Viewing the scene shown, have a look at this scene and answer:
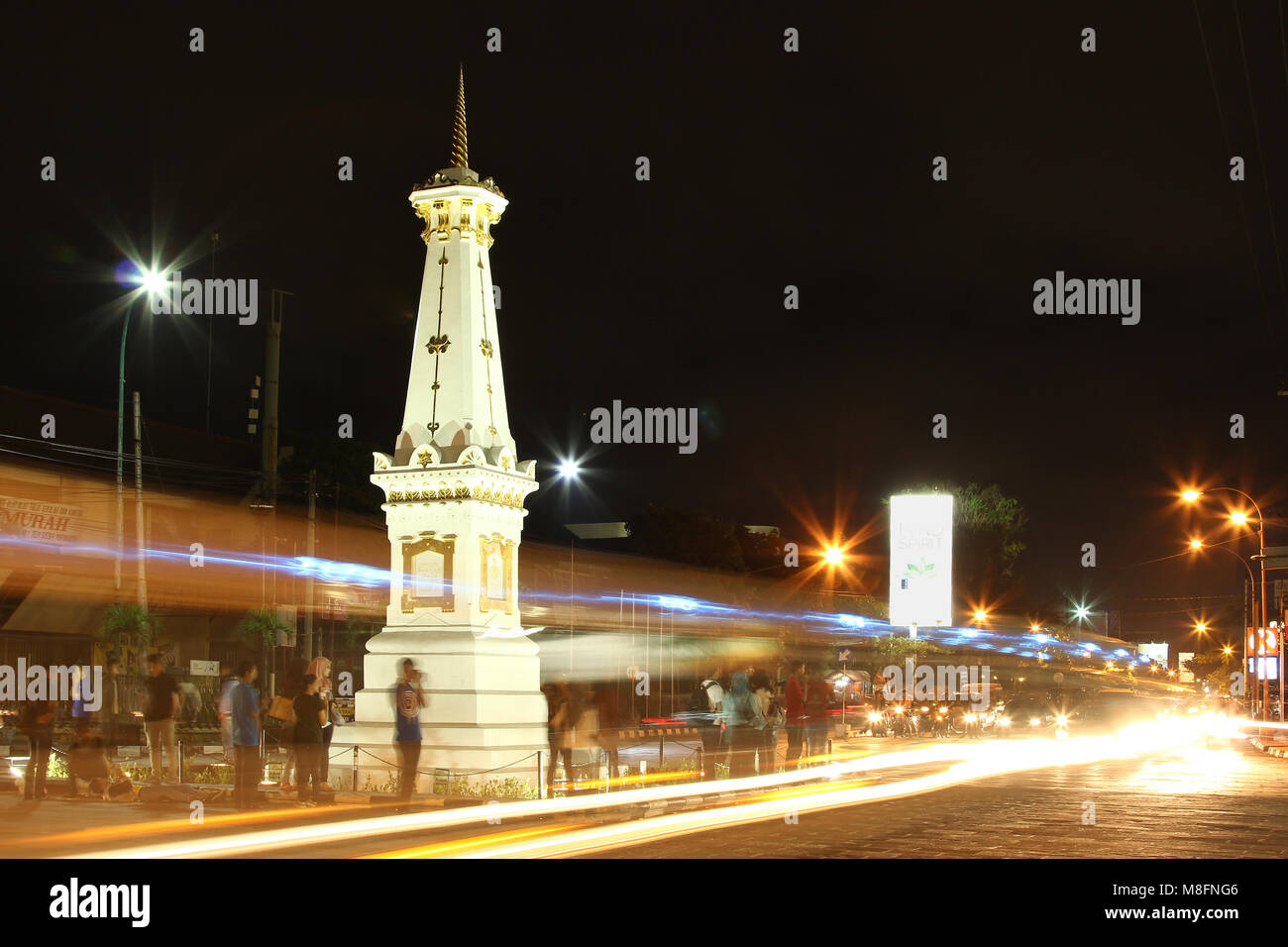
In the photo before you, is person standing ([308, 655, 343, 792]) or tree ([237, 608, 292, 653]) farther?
tree ([237, 608, 292, 653])

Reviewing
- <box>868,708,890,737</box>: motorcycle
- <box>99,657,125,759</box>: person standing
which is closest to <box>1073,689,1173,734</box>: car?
<box>868,708,890,737</box>: motorcycle

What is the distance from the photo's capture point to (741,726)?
2114 cm

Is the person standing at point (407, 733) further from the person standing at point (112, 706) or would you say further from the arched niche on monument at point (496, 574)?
the person standing at point (112, 706)

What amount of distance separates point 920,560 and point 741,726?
22.4 metres

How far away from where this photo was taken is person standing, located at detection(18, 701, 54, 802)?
1741 cm

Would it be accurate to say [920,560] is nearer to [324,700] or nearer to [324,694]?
[324,694]

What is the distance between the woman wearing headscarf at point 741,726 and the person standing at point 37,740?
367 inches

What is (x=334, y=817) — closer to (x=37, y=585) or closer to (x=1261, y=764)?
(x=1261, y=764)

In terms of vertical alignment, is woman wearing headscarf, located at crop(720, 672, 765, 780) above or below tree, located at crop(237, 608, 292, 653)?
below

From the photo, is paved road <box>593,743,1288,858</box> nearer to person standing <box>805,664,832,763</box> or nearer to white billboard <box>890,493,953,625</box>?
person standing <box>805,664,832,763</box>

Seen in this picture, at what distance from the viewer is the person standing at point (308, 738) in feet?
55.1

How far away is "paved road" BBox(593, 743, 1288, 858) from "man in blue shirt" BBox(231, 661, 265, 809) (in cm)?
494

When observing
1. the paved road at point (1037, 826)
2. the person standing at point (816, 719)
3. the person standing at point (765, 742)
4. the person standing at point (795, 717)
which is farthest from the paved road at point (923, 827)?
the person standing at point (816, 719)
